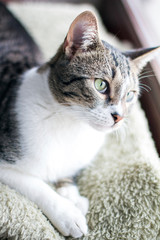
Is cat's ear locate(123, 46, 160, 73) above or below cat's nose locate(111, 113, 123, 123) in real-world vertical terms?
above

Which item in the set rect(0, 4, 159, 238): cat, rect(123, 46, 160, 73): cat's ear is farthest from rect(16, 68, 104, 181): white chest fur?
rect(123, 46, 160, 73): cat's ear

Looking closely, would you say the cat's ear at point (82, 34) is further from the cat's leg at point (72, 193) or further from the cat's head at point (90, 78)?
the cat's leg at point (72, 193)

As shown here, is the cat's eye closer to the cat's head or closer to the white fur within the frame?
the cat's head

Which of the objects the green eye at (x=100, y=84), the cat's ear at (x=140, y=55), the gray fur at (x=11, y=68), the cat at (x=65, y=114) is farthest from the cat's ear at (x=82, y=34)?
the gray fur at (x=11, y=68)

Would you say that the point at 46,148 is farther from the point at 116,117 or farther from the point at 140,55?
the point at 140,55

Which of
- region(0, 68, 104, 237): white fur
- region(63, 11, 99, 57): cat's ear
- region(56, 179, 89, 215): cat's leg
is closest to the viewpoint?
region(63, 11, 99, 57): cat's ear

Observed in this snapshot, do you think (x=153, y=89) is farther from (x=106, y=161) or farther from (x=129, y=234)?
(x=129, y=234)

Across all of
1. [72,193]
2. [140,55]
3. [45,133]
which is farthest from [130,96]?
[72,193]

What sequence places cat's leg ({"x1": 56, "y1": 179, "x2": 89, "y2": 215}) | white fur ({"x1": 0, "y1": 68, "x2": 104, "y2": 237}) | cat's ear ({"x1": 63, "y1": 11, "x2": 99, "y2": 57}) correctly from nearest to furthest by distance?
1. cat's ear ({"x1": 63, "y1": 11, "x2": 99, "y2": 57})
2. white fur ({"x1": 0, "y1": 68, "x2": 104, "y2": 237})
3. cat's leg ({"x1": 56, "y1": 179, "x2": 89, "y2": 215})
